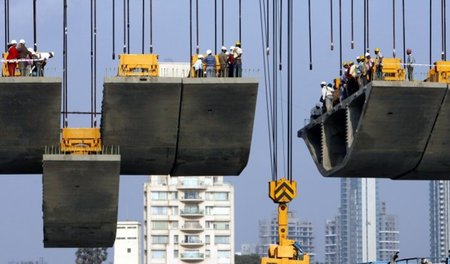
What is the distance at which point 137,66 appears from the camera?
56.2m

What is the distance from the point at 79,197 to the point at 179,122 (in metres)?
4.44

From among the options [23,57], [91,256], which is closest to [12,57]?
[23,57]

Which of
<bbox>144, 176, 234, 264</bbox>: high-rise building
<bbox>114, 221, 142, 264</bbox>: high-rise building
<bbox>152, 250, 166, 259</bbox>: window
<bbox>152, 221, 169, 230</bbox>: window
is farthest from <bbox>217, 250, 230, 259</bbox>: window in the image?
<bbox>114, 221, 142, 264</bbox>: high-rise building

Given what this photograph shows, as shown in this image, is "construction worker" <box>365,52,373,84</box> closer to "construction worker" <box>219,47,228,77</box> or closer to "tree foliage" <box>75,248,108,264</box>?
"construction worker" <box>219,47,228,77</box>

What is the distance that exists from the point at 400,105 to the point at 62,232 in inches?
500

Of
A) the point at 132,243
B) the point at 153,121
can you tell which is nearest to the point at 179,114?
the point at 153,121

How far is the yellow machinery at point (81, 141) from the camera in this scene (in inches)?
2274

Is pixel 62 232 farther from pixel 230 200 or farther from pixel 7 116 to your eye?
pixel 230 200

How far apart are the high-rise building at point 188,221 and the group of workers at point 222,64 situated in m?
106

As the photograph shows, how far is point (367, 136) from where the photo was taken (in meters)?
57.0

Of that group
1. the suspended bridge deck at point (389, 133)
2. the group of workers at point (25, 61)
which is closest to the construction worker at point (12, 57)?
the group of workers at point (25, 61)

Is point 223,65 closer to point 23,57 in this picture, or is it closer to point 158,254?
point 23,57

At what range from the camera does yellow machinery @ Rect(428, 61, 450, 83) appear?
5672 cm

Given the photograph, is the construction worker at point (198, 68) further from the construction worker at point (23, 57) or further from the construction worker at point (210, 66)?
the construction worker at point (23, 57)
